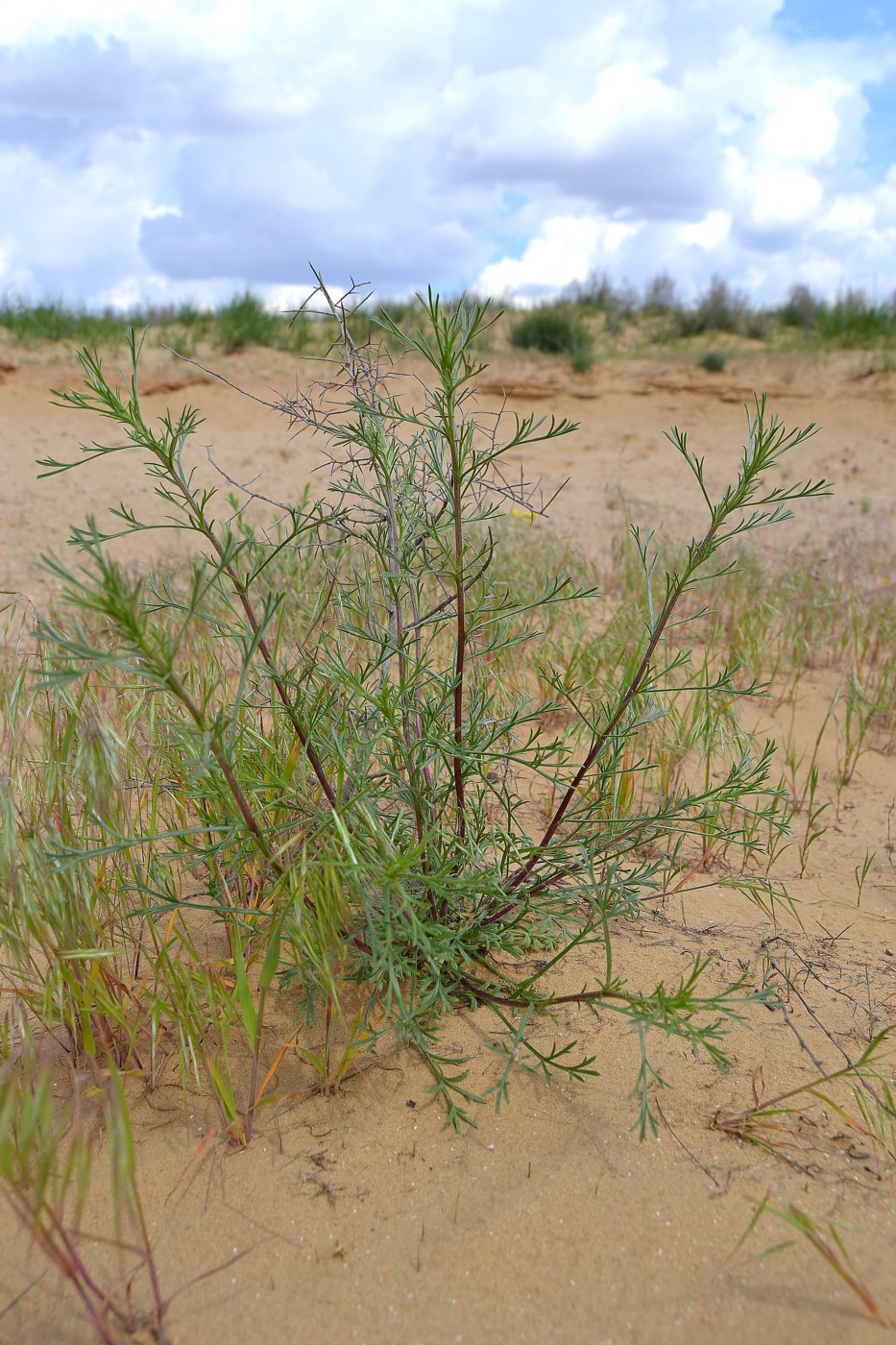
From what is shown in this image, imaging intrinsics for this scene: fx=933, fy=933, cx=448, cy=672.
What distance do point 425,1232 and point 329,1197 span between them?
0.48 feet

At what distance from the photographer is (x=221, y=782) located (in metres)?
1.49

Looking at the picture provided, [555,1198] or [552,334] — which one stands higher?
[552,334]

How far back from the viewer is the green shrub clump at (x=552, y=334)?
12.4 m

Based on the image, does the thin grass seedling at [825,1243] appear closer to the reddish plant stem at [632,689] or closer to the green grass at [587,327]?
the reddish plant stem at [632,689]

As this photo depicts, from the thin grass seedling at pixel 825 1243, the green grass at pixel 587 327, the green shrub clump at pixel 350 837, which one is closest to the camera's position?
the thin grass seedling at pixel 825 1243

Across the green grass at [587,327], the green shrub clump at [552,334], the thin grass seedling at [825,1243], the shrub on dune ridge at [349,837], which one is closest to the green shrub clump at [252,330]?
the green grass at [587,327]

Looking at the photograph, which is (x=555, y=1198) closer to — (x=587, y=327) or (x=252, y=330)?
(x=252, y=330)

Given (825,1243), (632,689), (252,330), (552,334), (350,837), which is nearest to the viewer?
(825,1243)

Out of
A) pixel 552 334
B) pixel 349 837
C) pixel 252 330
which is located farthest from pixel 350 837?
pixel 552 334

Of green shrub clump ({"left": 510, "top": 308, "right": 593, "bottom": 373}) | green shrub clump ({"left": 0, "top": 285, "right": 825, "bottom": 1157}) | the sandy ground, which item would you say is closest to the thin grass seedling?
the sandy ground

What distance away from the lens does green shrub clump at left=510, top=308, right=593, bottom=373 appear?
12.4 m

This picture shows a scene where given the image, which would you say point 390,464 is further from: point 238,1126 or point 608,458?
point 608,458

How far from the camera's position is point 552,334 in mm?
12523

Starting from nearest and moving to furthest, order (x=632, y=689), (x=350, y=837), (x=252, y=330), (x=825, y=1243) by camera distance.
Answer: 1. (x=825, y=1243)
2. (x=350, y=837)
3. (x=632, y=689)
4. (x=252, y=330)
